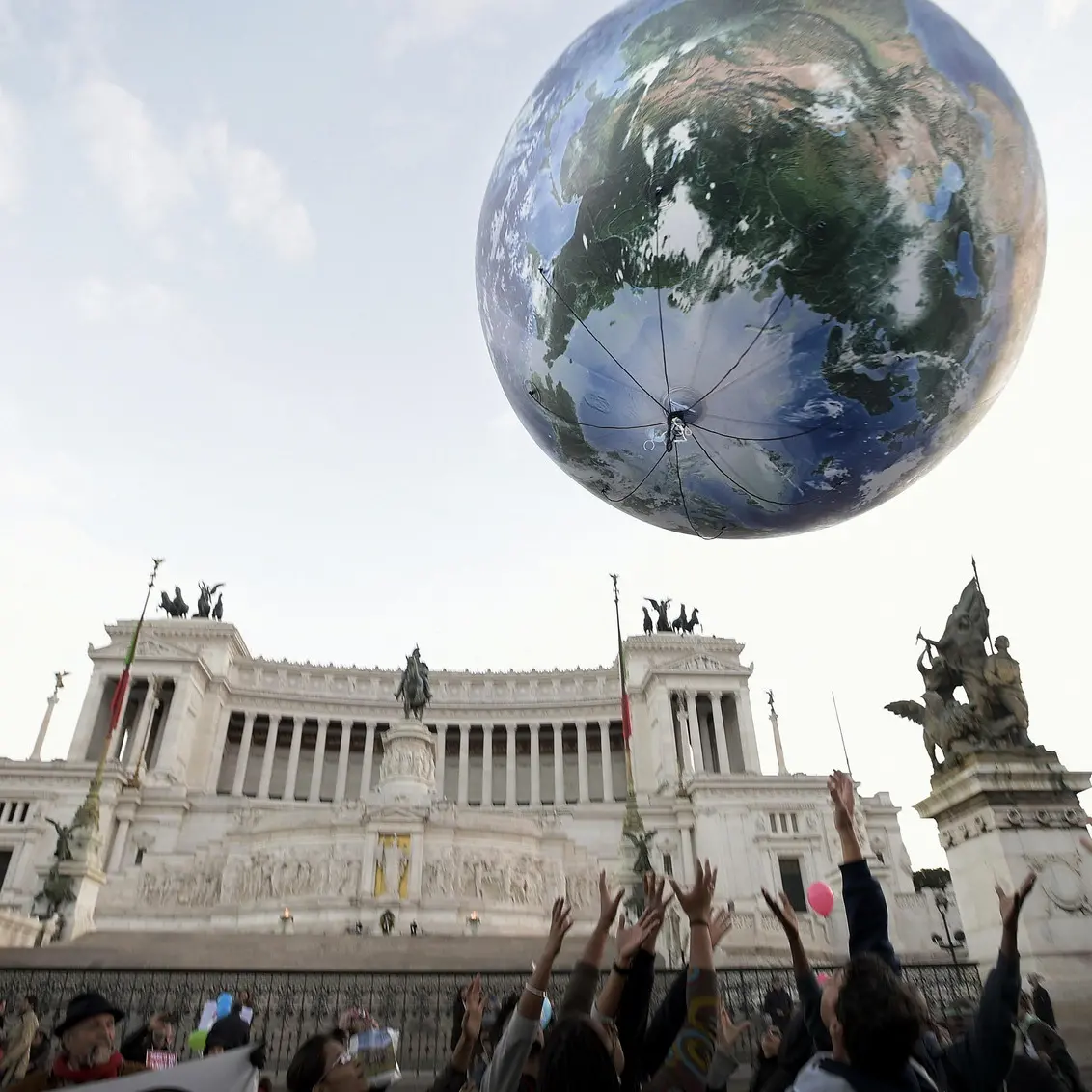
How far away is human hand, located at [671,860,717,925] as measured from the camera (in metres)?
3.48

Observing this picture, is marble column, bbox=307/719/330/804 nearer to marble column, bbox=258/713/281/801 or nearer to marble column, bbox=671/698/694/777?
marble column, bbox=258/713/281/801

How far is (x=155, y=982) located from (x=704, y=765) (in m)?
50.6

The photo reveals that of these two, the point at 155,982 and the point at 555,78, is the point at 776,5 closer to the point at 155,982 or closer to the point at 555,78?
the point at 555,78

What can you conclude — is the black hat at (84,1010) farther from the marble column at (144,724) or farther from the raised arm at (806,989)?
the marble column at (144,724)

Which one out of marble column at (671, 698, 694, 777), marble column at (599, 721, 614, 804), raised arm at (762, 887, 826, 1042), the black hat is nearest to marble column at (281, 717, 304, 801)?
marble column at (599, 721, 614, 804)

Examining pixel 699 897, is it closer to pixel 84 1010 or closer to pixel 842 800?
pixel 842 800

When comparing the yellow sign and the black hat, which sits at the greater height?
the yellow sign

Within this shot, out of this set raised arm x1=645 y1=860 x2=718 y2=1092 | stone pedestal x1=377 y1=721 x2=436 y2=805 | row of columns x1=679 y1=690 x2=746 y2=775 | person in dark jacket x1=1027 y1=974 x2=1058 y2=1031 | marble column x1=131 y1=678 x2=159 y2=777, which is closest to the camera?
raised arm x1=645 y1=860 x2=718 y2=1092

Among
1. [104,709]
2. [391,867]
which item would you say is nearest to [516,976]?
[391,867]

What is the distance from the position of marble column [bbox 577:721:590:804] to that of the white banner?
62622 millimetres

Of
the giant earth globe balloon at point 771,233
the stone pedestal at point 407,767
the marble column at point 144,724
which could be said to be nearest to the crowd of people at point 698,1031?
the giant earth globe balloon at point 771,233

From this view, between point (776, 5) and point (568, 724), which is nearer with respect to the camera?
point (776, 5)

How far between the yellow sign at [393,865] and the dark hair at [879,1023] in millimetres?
33223

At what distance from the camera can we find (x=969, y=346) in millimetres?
5301
